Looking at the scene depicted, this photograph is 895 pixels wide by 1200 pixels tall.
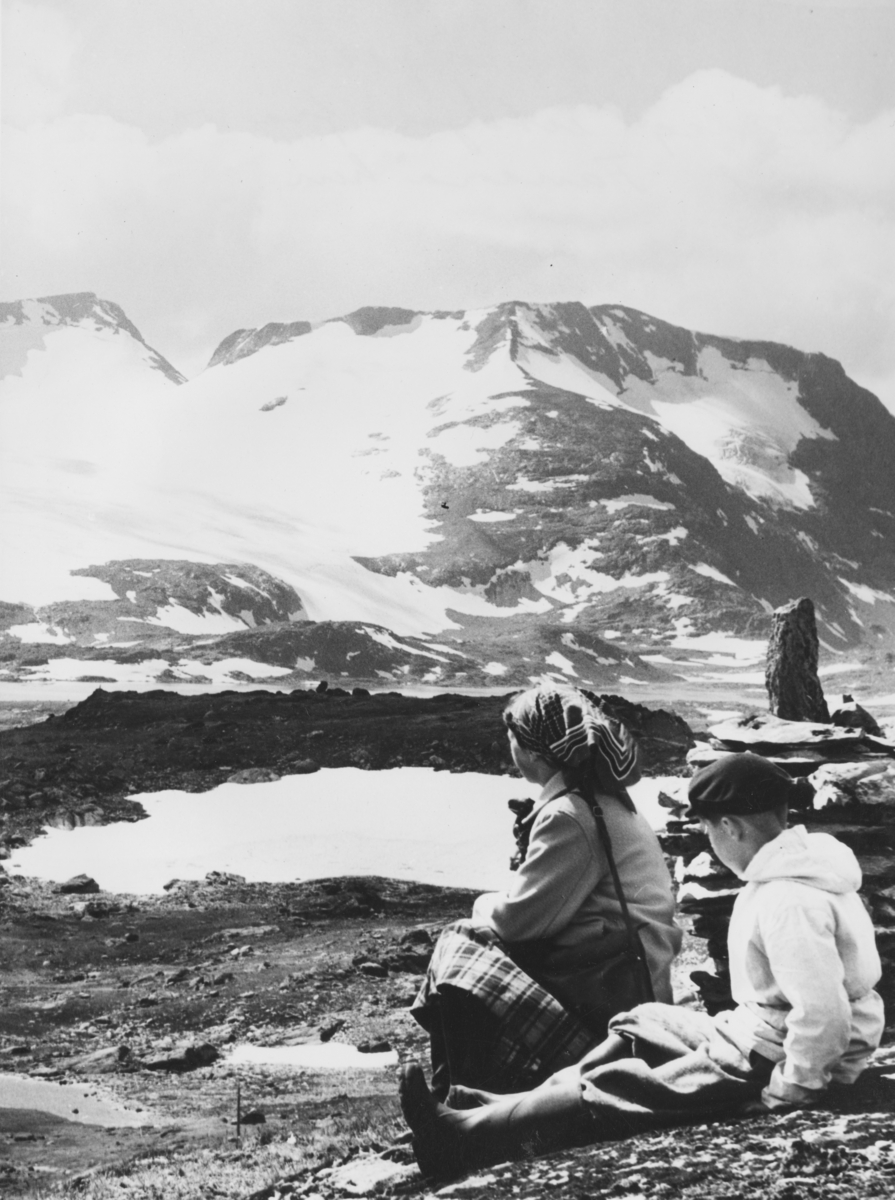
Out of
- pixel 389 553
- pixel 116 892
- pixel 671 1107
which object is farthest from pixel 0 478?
pixel 671 1107

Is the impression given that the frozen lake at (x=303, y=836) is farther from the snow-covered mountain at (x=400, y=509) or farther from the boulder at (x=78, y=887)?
the snow-covered mountain at (x=400, y=509)

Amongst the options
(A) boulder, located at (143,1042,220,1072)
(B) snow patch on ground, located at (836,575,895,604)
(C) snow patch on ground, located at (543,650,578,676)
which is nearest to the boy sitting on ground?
(A) boulder, located at (143,1042,220,1072)

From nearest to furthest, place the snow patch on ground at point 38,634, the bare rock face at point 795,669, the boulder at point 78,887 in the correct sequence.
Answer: the bare rock face at point 795,669, the boulder at point 78,887, the snow patch on ground at point 38,634

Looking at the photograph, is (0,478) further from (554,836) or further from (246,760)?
(554,836)

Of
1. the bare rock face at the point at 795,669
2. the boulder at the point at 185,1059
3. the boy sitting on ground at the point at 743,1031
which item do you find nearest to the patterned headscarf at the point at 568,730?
the boy sitting on ground at the point at 743,1031

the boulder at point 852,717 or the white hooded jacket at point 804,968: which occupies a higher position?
the boulder at point 852,717

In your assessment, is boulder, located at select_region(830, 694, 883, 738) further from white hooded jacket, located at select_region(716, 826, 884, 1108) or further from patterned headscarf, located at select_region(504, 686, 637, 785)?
white hooded jacket, located at select_region(716, 826, 884, 1108)

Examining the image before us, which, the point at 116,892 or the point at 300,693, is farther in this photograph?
the point at 300,693
